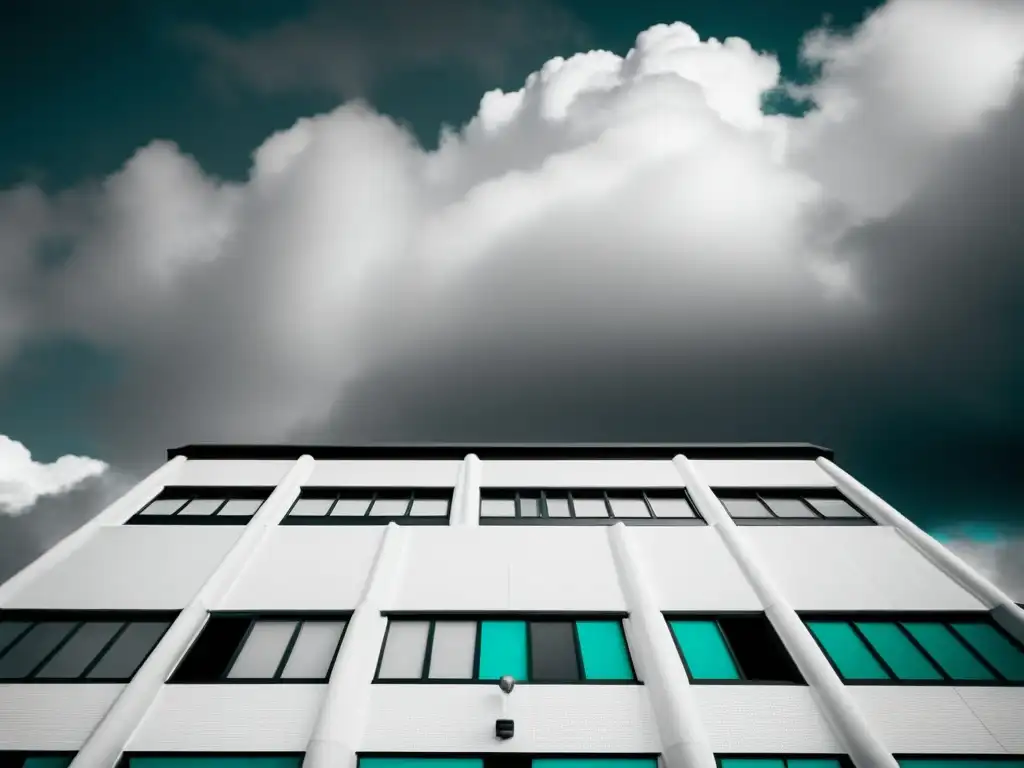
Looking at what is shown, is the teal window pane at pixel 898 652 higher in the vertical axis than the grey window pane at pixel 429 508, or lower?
lower

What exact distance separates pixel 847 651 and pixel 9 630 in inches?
917

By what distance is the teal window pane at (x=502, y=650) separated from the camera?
515 inches

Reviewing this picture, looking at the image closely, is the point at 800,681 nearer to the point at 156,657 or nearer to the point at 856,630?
the point at 856,630

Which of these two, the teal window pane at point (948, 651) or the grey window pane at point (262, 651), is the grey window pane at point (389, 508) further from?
the teal window pane at point (948, 651)

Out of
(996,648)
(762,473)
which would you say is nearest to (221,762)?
(996,648)

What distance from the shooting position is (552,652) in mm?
13633

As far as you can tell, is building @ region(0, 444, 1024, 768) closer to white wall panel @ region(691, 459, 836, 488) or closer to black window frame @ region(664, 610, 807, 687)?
black window frame @ region(664, 610, 807, 687)

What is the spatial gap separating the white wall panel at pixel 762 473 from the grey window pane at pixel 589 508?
475cm

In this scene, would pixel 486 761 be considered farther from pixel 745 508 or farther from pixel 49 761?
pixel 745 508

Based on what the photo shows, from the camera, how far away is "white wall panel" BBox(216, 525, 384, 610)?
15039 mm

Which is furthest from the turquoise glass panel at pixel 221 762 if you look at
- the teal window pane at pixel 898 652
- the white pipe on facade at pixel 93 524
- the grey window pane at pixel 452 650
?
the teal window pane at pixel 898 652

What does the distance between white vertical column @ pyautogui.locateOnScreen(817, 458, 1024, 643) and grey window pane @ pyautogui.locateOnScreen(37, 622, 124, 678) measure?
82.2 feet

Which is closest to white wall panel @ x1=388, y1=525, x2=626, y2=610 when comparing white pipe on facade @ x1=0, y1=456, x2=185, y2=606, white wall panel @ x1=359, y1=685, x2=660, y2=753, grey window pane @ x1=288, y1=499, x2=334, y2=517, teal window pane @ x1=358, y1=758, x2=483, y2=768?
white wall panel @ x1=359, y1=685, x2=660, y2=753

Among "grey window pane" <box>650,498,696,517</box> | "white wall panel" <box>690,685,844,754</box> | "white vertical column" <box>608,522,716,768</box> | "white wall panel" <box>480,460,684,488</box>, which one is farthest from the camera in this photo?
"white wall panel" <box>480,460,684,488</box>
